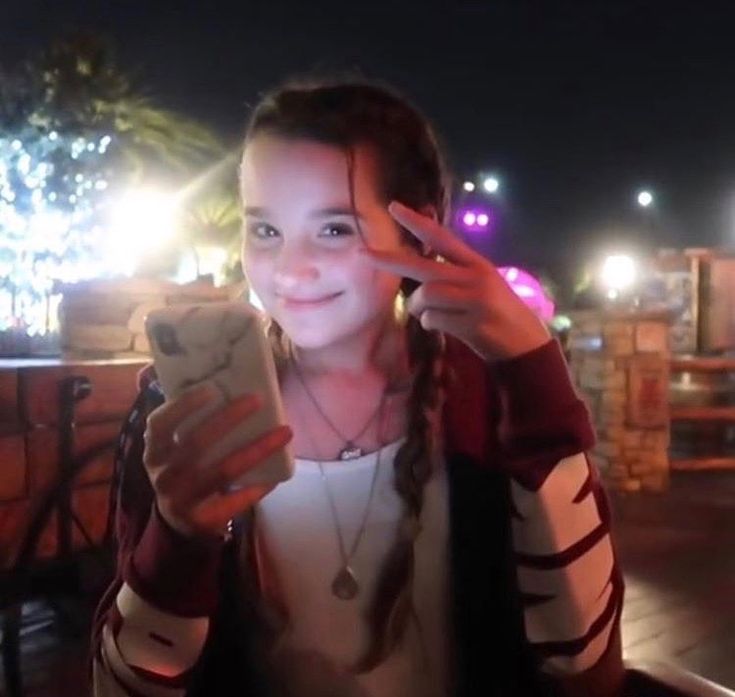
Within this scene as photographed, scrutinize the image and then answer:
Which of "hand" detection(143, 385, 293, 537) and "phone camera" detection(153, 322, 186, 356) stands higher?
"phone camera" detection(153, 322, 186, 356)

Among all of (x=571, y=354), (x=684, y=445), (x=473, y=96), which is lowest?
(x=684, y=445)

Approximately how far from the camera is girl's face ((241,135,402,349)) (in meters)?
1.23

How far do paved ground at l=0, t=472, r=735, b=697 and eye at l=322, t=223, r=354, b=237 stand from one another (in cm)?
183

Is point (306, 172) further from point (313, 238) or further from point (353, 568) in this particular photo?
point (353, 568)

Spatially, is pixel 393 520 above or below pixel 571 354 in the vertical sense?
above

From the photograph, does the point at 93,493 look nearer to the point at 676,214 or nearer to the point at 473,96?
the point at 473,96

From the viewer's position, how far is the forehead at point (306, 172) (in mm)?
1244

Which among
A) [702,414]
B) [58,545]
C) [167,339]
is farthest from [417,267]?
[702,414]

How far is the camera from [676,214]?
30234 millimetres

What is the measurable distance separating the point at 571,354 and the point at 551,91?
19.7 metres

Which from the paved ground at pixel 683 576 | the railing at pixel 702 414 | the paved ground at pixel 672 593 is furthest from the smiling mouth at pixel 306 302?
the railing at pixel 702 414

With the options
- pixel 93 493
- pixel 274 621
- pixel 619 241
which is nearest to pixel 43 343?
pixel 93 493

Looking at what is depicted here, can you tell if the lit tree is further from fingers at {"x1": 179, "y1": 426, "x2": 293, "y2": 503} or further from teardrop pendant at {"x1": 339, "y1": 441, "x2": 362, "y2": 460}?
fingers at {"x1": 179, "y1": 426, "x2": 293, "y2": 503}

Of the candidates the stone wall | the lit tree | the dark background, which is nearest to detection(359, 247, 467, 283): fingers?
the stone wall
